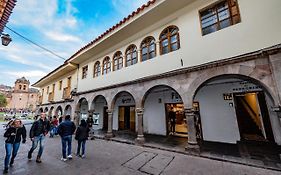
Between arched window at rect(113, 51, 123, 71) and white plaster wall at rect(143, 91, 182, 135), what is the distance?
347cm

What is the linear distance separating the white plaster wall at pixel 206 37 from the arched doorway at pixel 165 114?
2662mm

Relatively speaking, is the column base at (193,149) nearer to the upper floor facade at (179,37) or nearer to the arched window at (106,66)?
the upper floor facade at (179,37)

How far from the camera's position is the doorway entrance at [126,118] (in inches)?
490

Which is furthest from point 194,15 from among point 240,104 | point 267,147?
point 267,147

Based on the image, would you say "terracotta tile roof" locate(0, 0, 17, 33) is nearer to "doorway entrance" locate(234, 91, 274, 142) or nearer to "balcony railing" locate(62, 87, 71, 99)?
"doorway entrance" locate(234, 91, 274, 142)

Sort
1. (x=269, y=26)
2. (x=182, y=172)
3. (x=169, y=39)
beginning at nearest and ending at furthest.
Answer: (x=182, y=172), (x=269, y=26), (x=169, y=39)

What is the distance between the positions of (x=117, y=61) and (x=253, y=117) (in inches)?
389

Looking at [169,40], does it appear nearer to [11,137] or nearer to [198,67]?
[198,67]

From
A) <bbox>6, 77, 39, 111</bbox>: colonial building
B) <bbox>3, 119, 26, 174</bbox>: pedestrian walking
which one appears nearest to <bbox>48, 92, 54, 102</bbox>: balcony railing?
<bbox>3, 119, 26, 174</bbox>: pedestrian walking

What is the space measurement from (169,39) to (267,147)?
708cm

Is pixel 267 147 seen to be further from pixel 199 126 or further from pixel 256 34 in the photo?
pixel 256 34

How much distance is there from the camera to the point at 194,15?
6562mm

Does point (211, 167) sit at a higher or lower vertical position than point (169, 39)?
lower

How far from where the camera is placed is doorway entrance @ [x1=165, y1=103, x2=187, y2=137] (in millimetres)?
9687
